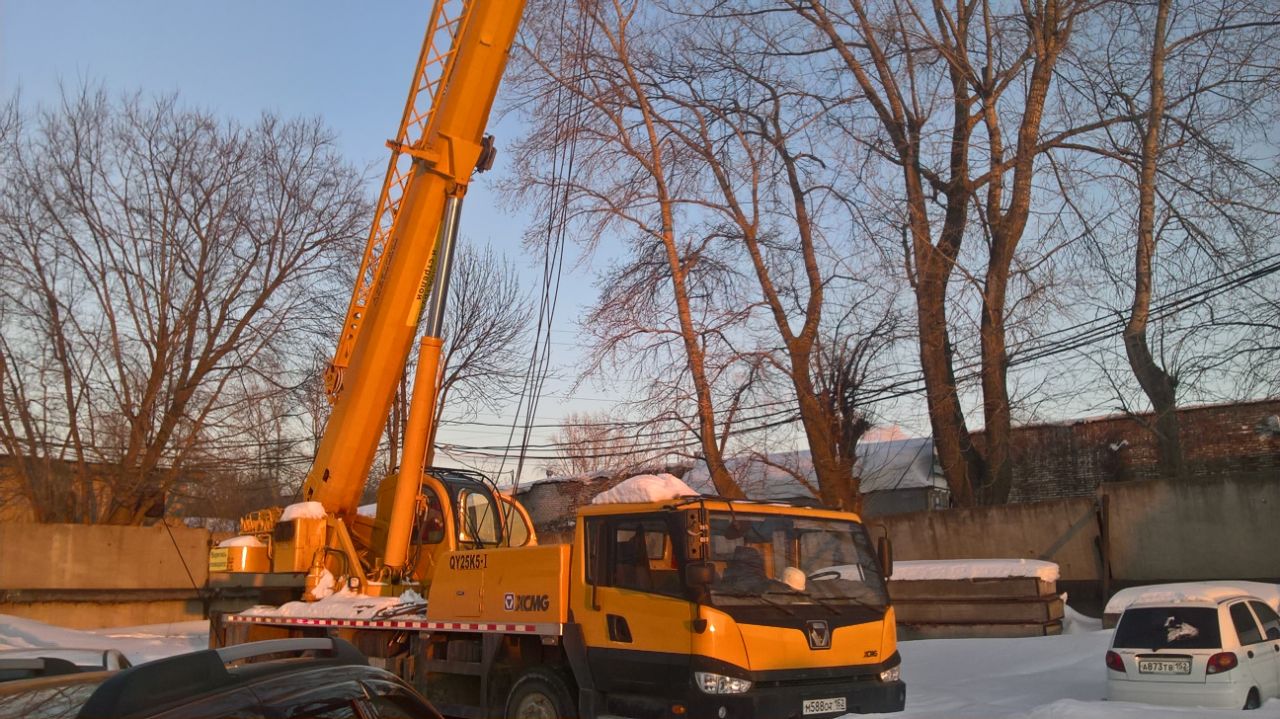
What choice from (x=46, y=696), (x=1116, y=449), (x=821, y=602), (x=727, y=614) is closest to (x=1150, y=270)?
(x=1116, y=449)

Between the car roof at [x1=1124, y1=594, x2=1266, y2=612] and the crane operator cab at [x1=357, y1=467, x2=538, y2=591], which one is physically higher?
the crane operator cab at [x1=357, y1=467, x2=538, y2=591]

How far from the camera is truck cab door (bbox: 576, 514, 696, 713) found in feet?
25.9

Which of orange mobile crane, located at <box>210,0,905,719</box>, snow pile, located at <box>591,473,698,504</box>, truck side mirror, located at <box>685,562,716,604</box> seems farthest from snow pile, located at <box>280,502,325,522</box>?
truck side mirror, located at <box>685,562,716,604</box>

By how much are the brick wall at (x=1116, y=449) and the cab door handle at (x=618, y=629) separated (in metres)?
17.5

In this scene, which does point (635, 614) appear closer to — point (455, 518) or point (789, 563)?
point (789, 563)

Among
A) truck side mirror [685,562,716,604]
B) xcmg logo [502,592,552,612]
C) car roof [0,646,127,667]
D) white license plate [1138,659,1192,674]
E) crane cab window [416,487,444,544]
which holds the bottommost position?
white license plate [1138,659,1192,674]

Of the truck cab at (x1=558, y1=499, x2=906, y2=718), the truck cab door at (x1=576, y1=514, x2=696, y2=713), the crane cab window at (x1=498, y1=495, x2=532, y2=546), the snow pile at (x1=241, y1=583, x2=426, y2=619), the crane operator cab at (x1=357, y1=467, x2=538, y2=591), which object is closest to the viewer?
the truck cab at (x1=558, y1=499, x2=906, y2=718)

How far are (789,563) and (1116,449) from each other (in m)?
23.0

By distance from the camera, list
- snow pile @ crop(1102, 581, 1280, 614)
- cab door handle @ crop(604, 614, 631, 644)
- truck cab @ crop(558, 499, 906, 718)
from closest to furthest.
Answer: truck cab @ crop(558, 499, 906, 718) < cab door handle @ crop(604, 614, 631, 644) < snow pile @ crop(1102, 581, 1280, 614)

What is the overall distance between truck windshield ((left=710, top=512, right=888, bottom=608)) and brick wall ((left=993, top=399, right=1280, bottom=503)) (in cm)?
1605

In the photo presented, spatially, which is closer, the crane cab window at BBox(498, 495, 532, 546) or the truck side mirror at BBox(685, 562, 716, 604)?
the truck side mirror at BBox(685, 562, 716, 604)

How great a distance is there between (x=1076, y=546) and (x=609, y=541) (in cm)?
1169

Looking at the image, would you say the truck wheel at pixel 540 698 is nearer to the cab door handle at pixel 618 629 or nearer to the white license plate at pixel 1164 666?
the cab door handle at pixel 618 629

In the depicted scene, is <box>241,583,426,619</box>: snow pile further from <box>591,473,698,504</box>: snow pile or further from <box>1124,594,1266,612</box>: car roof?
<box>1124,594,1266,612</box>: car roof
